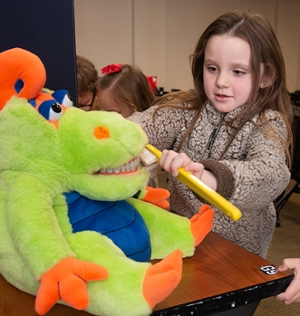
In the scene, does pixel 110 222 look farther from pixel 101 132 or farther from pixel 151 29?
pixel 151 29

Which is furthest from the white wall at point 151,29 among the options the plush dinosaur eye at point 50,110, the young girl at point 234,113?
the plush dinosaur eye at point 50,110

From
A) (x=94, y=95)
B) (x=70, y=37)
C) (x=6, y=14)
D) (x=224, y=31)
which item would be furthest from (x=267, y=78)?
(x=94, y=95)

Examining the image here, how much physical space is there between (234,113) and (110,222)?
17.9 inches

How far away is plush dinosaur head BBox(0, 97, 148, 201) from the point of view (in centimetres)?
50

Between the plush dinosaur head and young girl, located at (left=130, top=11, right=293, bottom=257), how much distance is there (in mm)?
301

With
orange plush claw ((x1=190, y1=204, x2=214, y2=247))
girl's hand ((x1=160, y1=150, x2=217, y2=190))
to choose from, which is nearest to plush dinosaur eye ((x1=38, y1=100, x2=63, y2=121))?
girl's hand ((x1=160, y1=150, x2=217, y2=190))

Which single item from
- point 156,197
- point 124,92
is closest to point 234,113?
point 156,197

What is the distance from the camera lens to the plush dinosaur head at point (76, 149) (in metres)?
0.50

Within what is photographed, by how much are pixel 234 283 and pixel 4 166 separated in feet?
1.17

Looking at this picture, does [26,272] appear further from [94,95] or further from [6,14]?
[94,95]

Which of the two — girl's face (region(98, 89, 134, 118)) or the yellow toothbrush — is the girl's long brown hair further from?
girl's face (region(98, 89, 134, 118))

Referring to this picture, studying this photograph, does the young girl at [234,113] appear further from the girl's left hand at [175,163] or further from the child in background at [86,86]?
the child in background at [86,86]

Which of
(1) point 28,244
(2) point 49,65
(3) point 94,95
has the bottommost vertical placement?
(3) point 94,95

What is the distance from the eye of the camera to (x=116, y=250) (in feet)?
1.70
